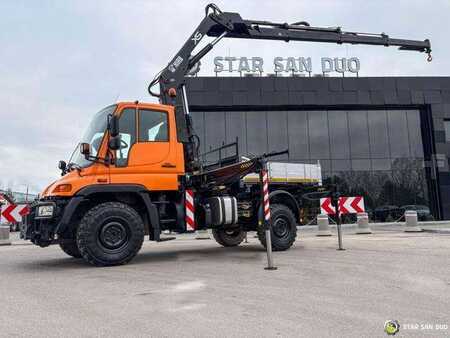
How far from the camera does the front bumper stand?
7.48 meters

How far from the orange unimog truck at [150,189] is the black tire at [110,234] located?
0.06ft

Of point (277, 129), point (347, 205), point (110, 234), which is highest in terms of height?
point (277, 129)

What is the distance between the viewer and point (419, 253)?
9.42 metres

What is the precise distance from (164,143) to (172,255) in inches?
115

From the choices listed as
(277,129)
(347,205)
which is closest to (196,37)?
(347,205)

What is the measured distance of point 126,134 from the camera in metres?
8.32

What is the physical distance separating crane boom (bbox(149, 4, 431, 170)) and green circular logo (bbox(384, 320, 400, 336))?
5.76m

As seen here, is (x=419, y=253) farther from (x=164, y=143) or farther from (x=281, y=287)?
(x=164, y=143)

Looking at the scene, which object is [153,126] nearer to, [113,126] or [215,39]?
[113,126]

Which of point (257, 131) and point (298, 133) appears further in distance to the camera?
point (298, 133)

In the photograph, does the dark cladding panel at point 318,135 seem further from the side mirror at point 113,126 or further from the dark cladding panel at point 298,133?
the side mirror at point 113,126

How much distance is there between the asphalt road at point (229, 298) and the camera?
4.08 m

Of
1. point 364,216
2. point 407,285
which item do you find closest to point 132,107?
point 407,285

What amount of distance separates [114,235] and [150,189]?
3.67 ft
